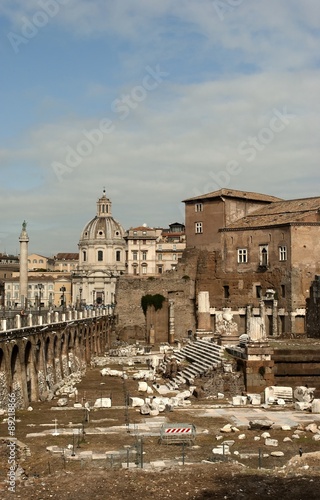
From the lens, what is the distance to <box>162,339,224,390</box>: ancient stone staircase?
95.1ft

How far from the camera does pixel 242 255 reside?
4988cm

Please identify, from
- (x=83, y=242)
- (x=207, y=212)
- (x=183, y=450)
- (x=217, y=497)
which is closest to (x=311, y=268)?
(x=207, y=212)

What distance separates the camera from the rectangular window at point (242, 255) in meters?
49.6

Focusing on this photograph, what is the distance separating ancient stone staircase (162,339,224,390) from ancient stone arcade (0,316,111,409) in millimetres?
5531

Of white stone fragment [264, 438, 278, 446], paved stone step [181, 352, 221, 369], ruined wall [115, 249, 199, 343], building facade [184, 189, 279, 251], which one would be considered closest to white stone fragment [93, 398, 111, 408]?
paved stone step [181, 352, 221, 369]

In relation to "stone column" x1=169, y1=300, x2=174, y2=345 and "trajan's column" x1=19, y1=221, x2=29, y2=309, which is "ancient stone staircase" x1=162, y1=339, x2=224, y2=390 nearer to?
"stone column" x1=169, y1=300, x2=174, y2=345

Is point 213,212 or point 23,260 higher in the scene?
point 213,212

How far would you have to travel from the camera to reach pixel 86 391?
29594mm

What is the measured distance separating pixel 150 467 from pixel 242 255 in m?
36.2

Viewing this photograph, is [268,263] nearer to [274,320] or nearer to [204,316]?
[274,320]

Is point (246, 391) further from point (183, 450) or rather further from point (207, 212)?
point (207, 212)

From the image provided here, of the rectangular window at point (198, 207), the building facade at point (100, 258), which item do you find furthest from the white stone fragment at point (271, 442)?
the building facade at point (100, 258)

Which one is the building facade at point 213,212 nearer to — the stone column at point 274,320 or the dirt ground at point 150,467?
the stone column at point 274,320

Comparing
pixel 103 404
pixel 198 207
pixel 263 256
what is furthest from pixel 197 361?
pixel 198 207
